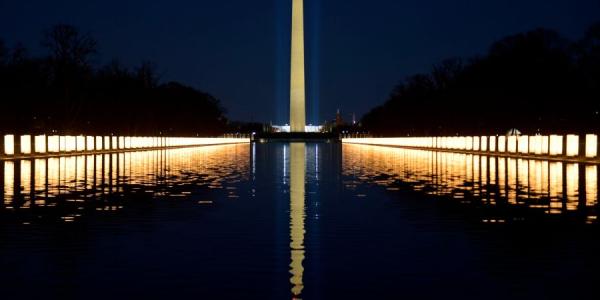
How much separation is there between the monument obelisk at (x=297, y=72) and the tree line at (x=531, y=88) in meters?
18.5

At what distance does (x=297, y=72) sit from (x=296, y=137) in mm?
11165

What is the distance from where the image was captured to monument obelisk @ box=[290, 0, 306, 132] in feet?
360

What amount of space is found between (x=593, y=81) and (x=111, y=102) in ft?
166

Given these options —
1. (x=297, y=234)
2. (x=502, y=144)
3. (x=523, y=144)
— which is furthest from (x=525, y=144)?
(x=297, y=234)

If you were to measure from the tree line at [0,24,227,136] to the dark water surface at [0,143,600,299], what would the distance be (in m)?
49.9

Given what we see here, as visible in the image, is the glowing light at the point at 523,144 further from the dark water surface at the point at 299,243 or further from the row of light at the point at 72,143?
the dark water surface at the point at 299,243

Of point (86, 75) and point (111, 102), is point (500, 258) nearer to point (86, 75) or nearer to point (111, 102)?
point (86, 75)

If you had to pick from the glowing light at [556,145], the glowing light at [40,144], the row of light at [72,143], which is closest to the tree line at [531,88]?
the glowing light at [556,145]

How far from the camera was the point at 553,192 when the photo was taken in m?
21.2

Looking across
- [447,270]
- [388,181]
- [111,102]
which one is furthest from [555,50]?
[447,270]

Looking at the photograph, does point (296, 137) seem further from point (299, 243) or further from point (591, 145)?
point (299, 243)

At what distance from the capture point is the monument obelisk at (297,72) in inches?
4319

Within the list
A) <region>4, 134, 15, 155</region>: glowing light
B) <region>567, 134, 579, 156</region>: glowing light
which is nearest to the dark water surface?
<region>567, 134, 579, 156</region>: glowing light

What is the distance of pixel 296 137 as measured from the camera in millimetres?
124562
